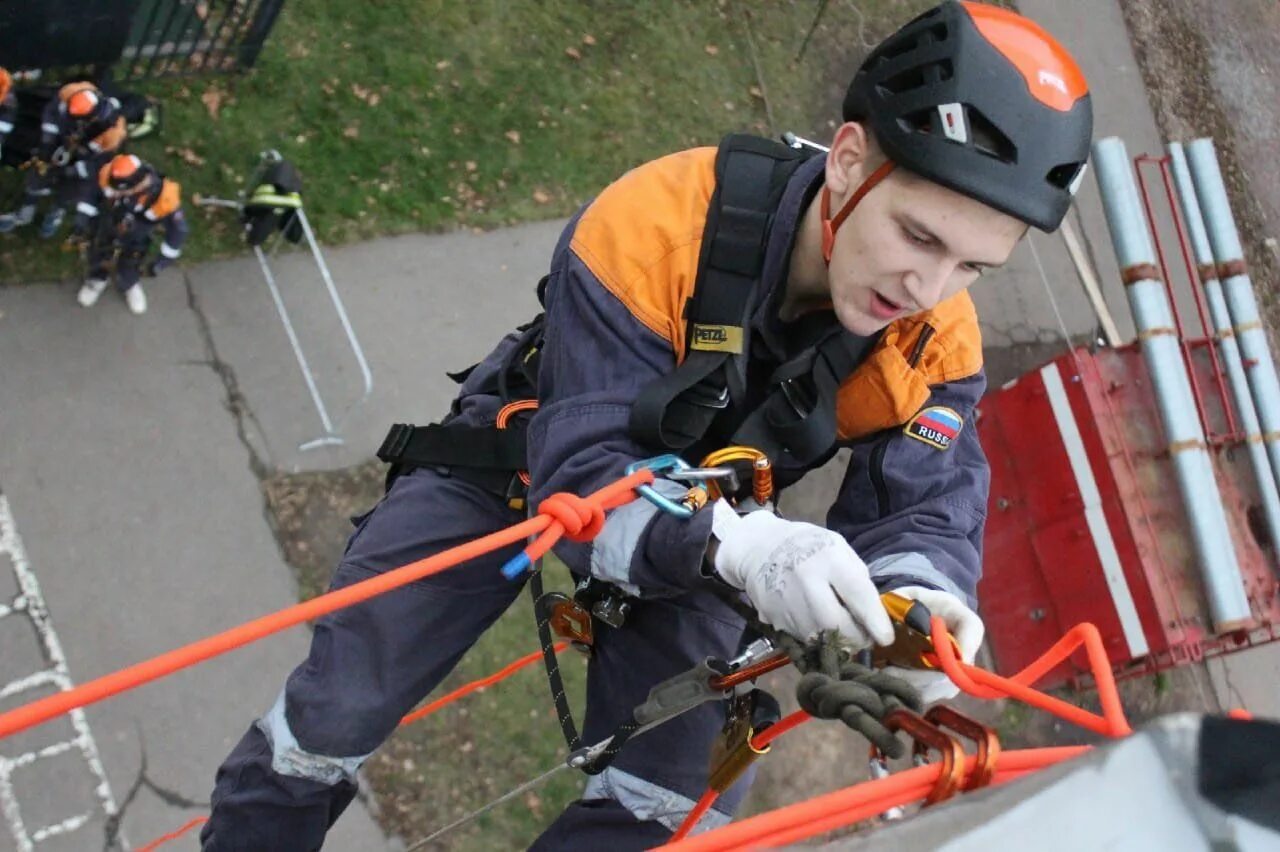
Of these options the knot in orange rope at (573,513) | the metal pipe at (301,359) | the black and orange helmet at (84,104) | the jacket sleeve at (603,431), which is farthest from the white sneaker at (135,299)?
the knot in orange rope at (573,513)

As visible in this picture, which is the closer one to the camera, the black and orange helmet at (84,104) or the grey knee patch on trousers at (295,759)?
the grey knee patch on trousers at (295,759)

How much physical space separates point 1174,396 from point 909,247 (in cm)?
309

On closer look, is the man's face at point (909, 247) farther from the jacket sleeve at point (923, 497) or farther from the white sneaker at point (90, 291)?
the white sneaker at point (90, 291)

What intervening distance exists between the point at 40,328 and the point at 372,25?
2.07m

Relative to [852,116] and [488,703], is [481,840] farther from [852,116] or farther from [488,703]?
[852,116]

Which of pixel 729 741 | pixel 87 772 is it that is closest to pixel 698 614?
pixel 729 741

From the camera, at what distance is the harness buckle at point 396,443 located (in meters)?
2.70

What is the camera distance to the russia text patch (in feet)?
7.86

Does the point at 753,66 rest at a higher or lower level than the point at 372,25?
lower

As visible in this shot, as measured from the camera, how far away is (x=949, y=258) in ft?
6.92

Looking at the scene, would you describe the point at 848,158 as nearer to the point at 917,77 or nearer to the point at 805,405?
the point at 917,77

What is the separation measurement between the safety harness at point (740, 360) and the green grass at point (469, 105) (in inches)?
103

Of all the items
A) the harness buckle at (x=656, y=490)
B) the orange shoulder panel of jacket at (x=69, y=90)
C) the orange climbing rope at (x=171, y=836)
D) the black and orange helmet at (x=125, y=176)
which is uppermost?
the orange shoulder panel of jacket at (x=69, y=90)

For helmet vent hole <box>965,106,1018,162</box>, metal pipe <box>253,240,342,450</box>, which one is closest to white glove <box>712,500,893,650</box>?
helmet vent hole <box>965,106,1018,162</box>
